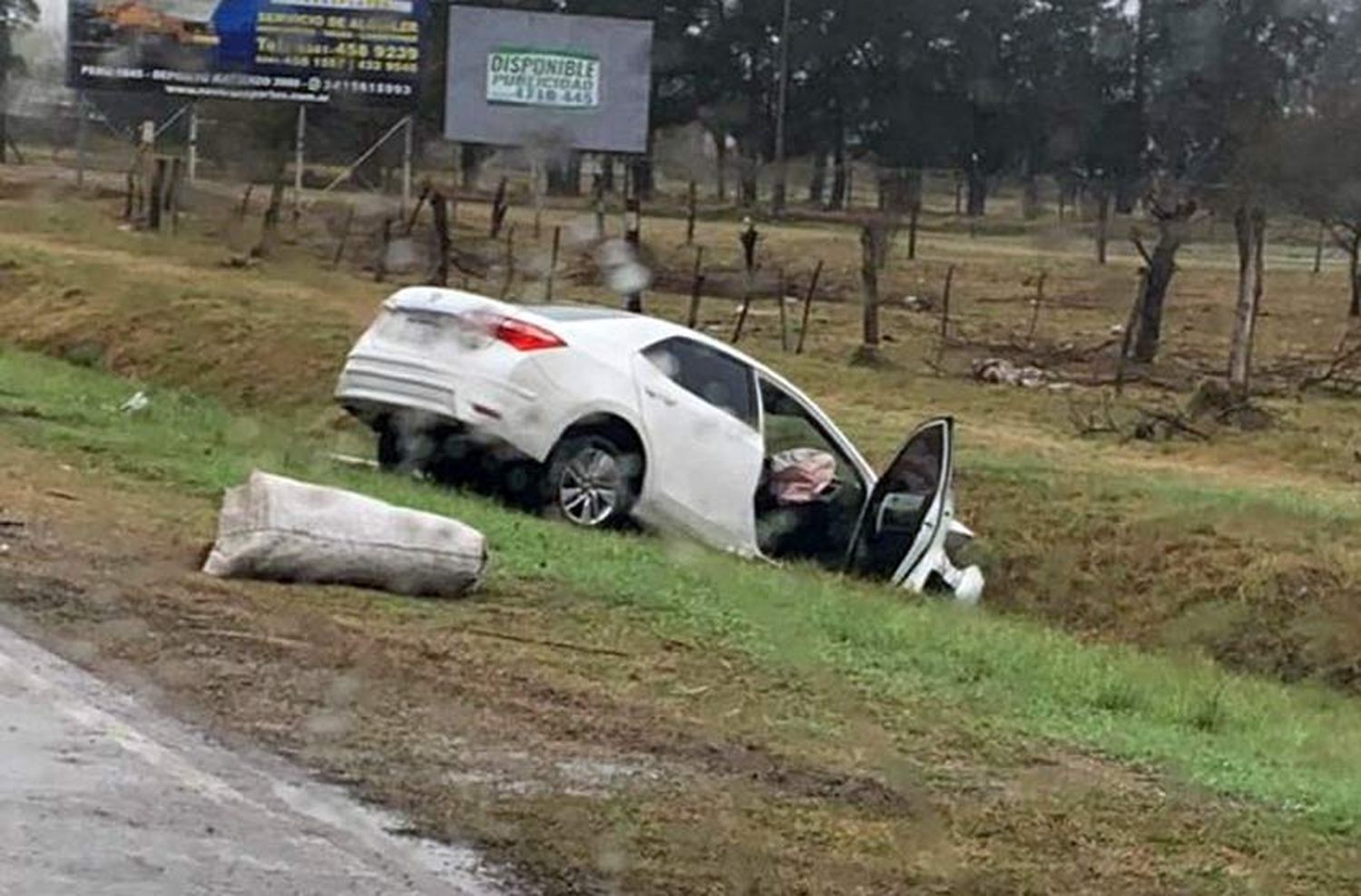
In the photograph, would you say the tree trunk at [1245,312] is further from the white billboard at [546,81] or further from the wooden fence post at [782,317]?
the white billboard at [546,81]

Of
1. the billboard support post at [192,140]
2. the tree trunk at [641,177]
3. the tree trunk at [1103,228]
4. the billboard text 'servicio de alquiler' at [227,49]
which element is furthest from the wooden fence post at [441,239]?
the tree trunk at [1103,228]

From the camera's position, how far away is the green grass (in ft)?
32.4

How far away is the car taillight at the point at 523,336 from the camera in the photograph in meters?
16.0

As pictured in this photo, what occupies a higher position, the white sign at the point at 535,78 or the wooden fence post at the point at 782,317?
the white sign at the point at 535,78

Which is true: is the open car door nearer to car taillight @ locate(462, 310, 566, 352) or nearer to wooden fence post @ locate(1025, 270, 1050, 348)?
car taillight @ locate(462, 310, 566, 352)

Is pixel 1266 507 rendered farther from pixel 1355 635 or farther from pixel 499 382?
pixel 499 382

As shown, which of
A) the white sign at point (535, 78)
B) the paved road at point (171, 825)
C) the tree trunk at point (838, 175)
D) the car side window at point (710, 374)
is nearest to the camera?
the paved road at point (171, 825)

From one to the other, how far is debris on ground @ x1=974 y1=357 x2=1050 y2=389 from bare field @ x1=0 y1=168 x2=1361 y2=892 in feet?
1.37

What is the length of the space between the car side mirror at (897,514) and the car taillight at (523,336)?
7.65 ft

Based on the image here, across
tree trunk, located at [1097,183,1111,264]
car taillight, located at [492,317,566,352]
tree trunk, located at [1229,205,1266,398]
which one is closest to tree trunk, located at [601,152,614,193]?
tree trunk, located at [1097,183,1111,264]

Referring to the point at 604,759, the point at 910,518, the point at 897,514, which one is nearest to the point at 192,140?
the point at 897,514

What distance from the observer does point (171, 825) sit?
24.2 feet

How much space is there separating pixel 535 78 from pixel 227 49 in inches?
210

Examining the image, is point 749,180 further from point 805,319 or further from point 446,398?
point 446,398
